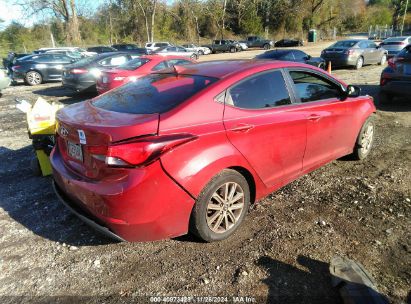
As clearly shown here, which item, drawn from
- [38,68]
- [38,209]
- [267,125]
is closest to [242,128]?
[267,125]

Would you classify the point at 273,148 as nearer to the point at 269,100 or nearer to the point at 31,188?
the point at 269,100

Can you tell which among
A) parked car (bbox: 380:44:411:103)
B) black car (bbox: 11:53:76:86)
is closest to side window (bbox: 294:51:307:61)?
parked car (bbox: 380:44:411:103)

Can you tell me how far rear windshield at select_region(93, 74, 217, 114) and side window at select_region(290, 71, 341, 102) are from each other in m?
1.18

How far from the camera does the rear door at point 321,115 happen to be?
13.2ft

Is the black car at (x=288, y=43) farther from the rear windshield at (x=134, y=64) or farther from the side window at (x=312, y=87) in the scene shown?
the side window at (x=312, y=87)

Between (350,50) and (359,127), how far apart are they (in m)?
14.5

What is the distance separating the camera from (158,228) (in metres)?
2.90

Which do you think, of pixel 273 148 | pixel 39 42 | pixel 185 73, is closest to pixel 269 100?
pixel 273 148

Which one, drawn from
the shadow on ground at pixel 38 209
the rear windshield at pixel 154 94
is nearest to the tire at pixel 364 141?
the rear windshield at pixel 154 94

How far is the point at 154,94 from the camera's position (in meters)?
3.40

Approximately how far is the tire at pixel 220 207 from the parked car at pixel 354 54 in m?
16.4

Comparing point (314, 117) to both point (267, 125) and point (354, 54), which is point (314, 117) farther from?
point (354, 54)

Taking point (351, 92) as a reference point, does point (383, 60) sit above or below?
below

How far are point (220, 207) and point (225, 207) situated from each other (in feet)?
0.21
